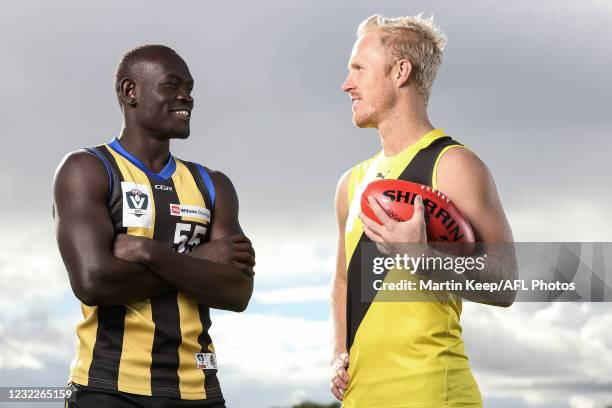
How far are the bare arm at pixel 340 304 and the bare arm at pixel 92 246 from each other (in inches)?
41.7

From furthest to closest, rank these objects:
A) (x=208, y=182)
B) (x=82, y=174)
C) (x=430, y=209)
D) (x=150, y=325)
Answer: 1. (x=208, y=182)
2. (x=82, y=174)
3. (x=150, y=325)
4. (x=430, y=209)

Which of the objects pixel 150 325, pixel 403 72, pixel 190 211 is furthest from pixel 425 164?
pixel 150 325

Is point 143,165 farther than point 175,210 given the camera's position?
Yes

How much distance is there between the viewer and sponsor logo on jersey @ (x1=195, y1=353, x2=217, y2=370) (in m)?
5.00

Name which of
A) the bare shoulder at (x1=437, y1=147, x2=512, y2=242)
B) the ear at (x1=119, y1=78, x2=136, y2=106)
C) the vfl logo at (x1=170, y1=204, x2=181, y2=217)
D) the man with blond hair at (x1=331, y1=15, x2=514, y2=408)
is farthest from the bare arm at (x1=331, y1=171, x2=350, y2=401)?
the ear at (x1=119, y1=78, x2=136, y2=106)

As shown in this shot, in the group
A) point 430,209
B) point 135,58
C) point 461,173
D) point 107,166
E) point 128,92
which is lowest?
point 430,209

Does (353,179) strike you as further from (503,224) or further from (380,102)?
(503,224)

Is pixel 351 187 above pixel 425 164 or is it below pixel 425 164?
above

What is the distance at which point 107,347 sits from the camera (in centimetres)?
488

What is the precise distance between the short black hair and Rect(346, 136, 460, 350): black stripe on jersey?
178 cm

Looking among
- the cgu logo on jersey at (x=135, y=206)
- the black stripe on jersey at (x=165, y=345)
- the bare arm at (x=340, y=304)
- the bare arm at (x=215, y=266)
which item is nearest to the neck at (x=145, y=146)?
the cgu logo on jersey at (x=135, y=206)

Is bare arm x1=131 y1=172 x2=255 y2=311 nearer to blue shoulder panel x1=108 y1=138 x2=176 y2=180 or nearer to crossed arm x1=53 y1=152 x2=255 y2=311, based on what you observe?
crossed arm x1=53 y1=152 x2=255 y2=311

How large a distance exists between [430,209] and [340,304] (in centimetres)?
106

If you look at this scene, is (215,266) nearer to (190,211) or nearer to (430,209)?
(190,211)
